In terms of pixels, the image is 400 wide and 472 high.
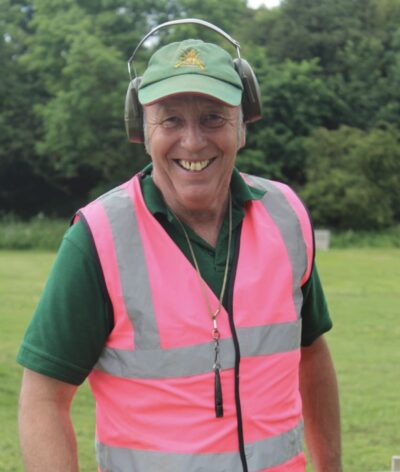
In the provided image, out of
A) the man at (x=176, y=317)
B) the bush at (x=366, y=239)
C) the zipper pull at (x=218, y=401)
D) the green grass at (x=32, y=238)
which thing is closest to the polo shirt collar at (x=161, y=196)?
the man at (x=176, y=317)

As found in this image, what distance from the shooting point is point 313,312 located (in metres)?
2.49

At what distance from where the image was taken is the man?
2.07 m

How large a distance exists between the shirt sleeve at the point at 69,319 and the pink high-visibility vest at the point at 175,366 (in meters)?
0.05

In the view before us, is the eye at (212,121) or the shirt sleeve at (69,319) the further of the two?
the eye at (212,121)

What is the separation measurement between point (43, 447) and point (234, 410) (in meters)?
0.43

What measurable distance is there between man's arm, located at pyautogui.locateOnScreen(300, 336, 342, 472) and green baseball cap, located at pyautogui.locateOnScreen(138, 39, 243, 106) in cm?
81

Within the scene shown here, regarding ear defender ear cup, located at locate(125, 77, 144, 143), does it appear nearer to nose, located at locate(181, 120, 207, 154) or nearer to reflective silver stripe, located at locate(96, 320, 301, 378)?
nose, located at locate(181, 120, 207, 154)

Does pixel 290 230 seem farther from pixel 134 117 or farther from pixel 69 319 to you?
pixel 69 319

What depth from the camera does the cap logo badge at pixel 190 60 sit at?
2182mm

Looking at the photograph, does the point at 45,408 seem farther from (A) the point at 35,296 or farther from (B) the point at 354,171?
(B) the point at 354,171

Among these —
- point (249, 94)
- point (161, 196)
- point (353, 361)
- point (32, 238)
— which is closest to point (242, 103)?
point (249, 94)

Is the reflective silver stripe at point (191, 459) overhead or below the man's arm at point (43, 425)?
below

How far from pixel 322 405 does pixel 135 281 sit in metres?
0.78

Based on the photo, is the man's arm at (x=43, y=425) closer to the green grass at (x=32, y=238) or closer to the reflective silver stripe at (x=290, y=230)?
the reflective silver stripe at (x=290, y=230)
